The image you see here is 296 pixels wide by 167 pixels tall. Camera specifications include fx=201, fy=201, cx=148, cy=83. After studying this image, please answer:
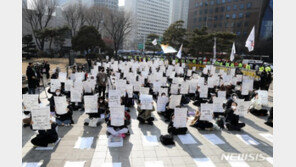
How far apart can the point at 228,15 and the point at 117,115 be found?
→ 68284 mm

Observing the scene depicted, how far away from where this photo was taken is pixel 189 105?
39.0 ft

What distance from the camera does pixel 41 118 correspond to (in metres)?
6.35

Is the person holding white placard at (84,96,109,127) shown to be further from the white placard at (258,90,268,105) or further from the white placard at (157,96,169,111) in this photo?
the white placard at (258,90,268,105)

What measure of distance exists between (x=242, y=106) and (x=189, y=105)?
360 centimetres

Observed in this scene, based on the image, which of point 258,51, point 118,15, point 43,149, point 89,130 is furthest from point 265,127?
point 258,51

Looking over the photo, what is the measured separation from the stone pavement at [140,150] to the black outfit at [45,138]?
0.83 feet

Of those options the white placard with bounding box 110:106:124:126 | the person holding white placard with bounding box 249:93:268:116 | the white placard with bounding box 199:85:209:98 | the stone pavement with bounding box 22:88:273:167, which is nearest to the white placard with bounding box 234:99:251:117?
the stone pavement with bounding box 22:88:273:167

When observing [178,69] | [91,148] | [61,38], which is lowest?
[91,148]

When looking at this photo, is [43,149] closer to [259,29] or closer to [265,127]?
[265,127]

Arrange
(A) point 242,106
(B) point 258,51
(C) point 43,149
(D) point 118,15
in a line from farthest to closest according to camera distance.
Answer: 1. (B) point 258,51
2. (D) point 118,15
3. (A) point 242,106
4. (C) point 43,149

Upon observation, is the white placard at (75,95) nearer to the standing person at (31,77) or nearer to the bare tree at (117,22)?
the standing person at (31,77)

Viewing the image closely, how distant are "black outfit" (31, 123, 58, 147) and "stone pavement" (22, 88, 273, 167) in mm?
254

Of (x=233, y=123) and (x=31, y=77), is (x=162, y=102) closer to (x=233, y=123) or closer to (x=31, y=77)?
(x=233, y=123)

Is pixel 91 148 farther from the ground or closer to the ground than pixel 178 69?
closer to the ground
